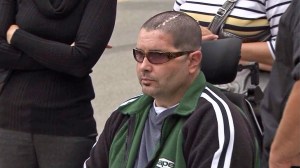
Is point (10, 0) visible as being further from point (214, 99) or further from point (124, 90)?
point (124, 90)

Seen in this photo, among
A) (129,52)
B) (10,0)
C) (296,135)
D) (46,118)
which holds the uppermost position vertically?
(10,0)

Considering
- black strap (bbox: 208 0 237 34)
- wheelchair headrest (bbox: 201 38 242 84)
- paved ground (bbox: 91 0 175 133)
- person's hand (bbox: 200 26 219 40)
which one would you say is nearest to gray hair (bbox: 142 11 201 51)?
wheelchair headrest (bbox: 201 38 242 84)

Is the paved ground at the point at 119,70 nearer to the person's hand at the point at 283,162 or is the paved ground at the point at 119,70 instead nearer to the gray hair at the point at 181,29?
the gray hair at the point at 181,29

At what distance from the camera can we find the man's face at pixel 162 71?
9.21 feet

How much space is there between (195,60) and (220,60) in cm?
14

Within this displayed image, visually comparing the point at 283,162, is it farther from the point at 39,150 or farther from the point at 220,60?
the point at 39,150

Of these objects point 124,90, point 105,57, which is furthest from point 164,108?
point 105,57

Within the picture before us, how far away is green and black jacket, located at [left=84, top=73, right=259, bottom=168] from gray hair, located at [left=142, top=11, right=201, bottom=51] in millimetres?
135

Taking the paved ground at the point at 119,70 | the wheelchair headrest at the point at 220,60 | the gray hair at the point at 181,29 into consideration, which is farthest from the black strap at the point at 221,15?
the paved ground at the point at 119,70

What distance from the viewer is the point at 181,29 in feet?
9.18

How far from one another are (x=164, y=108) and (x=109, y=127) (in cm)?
28

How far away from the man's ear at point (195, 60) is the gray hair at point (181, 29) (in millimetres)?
21

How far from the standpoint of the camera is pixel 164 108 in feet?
9.46

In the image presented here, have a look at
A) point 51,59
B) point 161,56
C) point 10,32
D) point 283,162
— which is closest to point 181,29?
point 161,56
